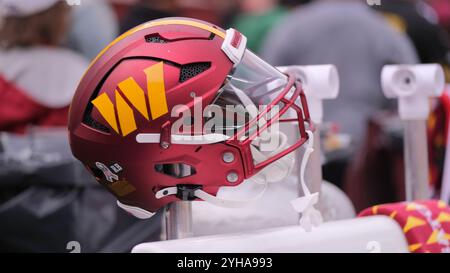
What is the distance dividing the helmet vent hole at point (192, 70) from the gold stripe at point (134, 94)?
0.23 feet

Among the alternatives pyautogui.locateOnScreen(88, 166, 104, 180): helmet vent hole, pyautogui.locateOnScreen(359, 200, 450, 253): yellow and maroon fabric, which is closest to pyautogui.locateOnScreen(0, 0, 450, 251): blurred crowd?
pyautogui.locateOnScreen(359, 200, 450, 253): yellow and maroon fabric

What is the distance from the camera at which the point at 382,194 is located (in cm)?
307

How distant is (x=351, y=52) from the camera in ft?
10.3

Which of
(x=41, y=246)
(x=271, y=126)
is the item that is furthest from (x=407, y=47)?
(x=271, y=126)

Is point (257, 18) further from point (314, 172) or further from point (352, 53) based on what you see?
point (314, 172)

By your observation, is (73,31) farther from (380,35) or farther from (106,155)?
(106,155)

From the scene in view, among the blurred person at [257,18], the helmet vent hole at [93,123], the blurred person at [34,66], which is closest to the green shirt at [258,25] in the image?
the blurred person at [257,18]

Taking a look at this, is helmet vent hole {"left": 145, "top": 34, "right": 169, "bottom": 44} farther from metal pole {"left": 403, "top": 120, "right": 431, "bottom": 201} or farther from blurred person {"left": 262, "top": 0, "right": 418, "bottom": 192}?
blurred person {"left": 262, "top": 0, "right": 418, "bottom": 192}

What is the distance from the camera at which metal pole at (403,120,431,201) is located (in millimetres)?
2010

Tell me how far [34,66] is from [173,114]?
121 cm

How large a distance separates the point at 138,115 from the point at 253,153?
207 mm

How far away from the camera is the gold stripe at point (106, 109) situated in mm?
1453

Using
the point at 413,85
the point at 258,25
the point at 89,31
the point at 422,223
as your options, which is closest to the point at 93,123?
the point at 422,223

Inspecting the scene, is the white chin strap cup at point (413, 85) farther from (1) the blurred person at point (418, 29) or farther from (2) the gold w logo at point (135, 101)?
(1) the blurred person at point (418, 29)
